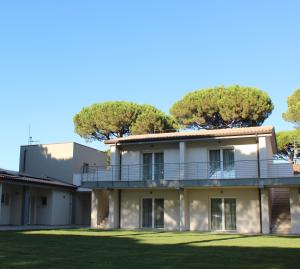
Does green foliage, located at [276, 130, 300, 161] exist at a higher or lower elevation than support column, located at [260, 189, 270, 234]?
higher

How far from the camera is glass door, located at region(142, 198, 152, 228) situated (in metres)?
24.1

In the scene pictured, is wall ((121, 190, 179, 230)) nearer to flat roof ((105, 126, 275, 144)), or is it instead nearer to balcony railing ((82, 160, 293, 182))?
balcony railing ((82, 160, 293, 182))

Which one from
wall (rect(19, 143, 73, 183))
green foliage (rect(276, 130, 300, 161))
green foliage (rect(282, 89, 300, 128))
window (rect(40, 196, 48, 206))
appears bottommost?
window (rect(40, 196, 48, 206))

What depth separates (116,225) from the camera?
2456 centimetres

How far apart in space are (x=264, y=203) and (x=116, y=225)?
8521mm

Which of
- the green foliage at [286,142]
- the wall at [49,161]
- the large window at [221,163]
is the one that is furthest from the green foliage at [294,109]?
the wall at [49,161]

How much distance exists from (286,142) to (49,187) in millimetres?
18671

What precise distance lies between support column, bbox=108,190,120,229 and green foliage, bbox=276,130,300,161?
15429 millimetres

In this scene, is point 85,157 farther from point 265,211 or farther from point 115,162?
point 265,211

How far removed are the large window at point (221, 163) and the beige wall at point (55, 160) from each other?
39.8 ft

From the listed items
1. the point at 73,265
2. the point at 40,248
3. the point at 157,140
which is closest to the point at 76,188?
the point at 157,140

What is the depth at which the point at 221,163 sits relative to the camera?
2284 cm

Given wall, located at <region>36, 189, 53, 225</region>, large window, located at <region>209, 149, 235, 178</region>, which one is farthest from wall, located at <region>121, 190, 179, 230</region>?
wall, located at <region>36, 189, 53, 225</region>

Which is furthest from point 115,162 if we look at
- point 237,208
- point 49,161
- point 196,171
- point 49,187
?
point 49,161
